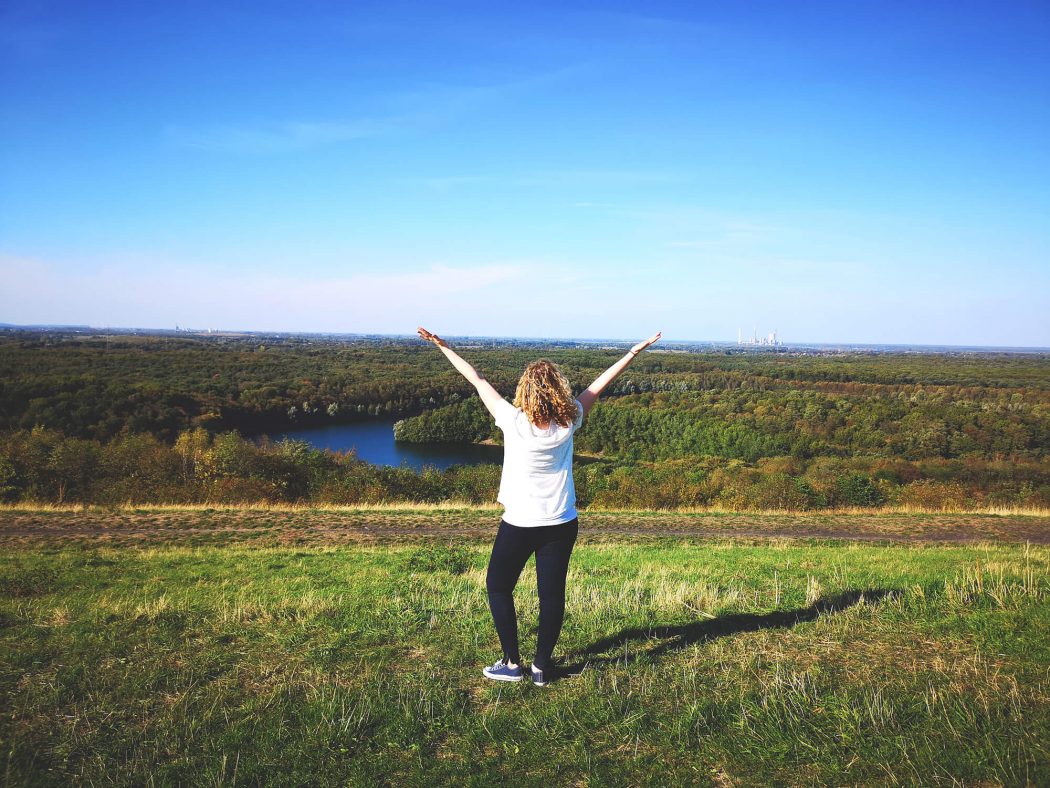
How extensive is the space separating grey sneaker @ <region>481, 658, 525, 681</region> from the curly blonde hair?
1672 millimetres

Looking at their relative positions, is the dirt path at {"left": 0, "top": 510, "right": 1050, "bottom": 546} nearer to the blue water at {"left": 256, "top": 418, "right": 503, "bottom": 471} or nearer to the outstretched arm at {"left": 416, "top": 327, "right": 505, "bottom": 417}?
the outstretched arm at {"left": 416, "top": 327, "right": 505, "bottom": 417}

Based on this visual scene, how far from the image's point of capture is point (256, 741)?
299cm

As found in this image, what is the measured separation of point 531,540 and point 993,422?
78.3 meters

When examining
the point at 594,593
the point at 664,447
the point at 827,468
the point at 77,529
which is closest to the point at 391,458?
the point at 664,447

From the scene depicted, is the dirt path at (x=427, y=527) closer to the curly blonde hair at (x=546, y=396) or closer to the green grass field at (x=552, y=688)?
the green grass field at (x=552, y=688)

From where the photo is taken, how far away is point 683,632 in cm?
464

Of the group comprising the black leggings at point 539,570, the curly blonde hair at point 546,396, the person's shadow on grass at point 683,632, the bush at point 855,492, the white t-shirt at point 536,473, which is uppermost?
the curly blonde hair at point 546,396

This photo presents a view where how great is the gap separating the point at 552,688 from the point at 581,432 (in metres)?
76.8

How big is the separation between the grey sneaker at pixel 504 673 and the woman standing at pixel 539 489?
15.0 inches

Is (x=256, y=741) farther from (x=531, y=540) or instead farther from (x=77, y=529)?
(x=77, y=529)

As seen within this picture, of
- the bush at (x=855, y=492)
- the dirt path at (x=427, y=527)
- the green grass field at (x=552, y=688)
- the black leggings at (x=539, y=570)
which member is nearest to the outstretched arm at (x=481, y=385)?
the black leggings at (x=539, y=570)

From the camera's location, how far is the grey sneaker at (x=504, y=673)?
12.1 ft

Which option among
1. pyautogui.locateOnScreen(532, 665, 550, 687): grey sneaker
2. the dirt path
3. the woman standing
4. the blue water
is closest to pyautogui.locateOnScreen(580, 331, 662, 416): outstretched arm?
the woman standing

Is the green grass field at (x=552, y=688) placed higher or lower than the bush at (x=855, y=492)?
higher
